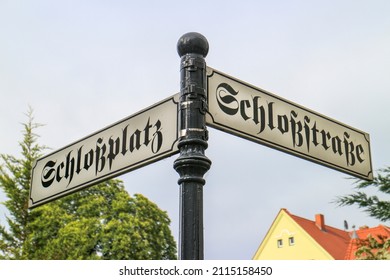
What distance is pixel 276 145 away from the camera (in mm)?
3146

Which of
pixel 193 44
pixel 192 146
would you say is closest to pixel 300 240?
pixel 193 44

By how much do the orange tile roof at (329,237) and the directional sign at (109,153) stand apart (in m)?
27.7

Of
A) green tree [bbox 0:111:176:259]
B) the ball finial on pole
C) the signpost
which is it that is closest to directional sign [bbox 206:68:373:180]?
the signpost

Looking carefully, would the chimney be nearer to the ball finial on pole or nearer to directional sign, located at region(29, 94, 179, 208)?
directional sign, located at region(29, 94, 179, 208)

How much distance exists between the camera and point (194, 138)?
2736 mm

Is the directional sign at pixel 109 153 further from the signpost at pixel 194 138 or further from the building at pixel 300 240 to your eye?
the building at pixel 300 240

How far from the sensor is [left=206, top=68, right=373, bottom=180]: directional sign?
296 centimetres

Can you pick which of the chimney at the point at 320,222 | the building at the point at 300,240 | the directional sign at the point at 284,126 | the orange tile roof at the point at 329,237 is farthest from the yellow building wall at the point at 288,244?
the directional sign at the point at 284,126

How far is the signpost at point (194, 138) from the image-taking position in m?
2.72

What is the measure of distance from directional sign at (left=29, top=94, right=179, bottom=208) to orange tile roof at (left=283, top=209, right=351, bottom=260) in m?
27.7

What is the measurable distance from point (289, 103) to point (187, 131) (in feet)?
2.83
